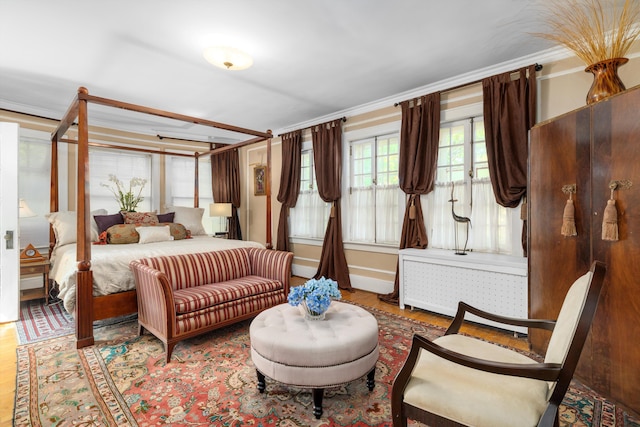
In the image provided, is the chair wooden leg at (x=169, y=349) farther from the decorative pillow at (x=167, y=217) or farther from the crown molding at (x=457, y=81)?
the crown molding at (x=457, y=81)

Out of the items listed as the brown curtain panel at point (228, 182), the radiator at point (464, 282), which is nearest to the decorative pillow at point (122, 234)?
the brown curtain panel at point (228, 182)

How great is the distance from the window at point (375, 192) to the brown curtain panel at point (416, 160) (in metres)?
0.25

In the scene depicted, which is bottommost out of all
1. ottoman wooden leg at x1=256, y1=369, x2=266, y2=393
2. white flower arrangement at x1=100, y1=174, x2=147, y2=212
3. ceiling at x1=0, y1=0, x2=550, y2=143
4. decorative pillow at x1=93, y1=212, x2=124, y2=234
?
ottoman wooden leg at x1=256, y1=369, x2=266, y2=393

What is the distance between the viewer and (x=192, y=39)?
8.68 feet

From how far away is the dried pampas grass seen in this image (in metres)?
2.07

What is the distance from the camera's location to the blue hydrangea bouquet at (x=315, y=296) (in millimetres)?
1971

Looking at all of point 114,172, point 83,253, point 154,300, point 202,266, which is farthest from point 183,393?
point 114,172

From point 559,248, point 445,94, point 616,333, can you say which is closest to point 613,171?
point 559,248

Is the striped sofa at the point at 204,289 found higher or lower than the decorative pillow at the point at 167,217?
lower

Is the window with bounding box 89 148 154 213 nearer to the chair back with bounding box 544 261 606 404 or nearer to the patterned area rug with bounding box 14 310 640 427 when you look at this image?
the patterned area rug with bounding box 14 310 640 427

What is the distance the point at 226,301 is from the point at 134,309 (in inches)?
37.6

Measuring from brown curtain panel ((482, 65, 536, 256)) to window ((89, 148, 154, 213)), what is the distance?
17.8 ft

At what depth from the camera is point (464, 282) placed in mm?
3062

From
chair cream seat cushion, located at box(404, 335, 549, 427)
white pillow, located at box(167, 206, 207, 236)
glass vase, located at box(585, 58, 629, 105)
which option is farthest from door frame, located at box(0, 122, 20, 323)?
glass vase, located at box(585, 58, 629, 105)
